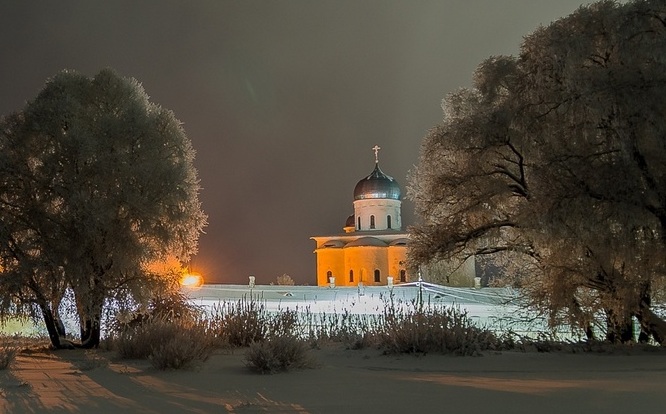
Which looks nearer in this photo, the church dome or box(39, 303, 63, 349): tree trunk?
box(39, 303, 63, 349): tree trunk

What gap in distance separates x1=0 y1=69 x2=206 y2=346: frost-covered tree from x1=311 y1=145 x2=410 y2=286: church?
42847 mm

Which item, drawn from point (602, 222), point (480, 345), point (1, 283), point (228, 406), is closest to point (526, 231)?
point (602, 222)

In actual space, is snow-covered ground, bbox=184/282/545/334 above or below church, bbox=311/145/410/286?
below

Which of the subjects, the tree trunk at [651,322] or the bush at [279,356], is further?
the tree trunk at [651,322]

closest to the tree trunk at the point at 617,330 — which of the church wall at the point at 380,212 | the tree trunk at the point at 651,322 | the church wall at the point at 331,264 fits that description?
the tree trunk at the point at 651,322

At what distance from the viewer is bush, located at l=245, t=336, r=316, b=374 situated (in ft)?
28.0

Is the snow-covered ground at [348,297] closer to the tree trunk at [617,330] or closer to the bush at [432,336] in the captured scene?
the tree trunk at [617,330]

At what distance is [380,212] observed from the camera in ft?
198

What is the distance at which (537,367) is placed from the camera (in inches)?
368

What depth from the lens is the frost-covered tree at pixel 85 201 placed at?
12.9 meters

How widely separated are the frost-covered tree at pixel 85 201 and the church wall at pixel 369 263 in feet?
141

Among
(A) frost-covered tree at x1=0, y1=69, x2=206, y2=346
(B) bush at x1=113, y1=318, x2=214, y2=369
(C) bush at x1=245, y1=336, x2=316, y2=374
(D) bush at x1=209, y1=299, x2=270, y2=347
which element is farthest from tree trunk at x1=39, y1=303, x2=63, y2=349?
(C) bush at x1=245, y1=336, x2=316, y2=374

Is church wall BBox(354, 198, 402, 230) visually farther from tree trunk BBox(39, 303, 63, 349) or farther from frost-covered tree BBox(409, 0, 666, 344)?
tree trunk BBox(39, 303, 63, 349)

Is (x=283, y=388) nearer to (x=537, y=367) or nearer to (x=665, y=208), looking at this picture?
(x=537, y=367)
